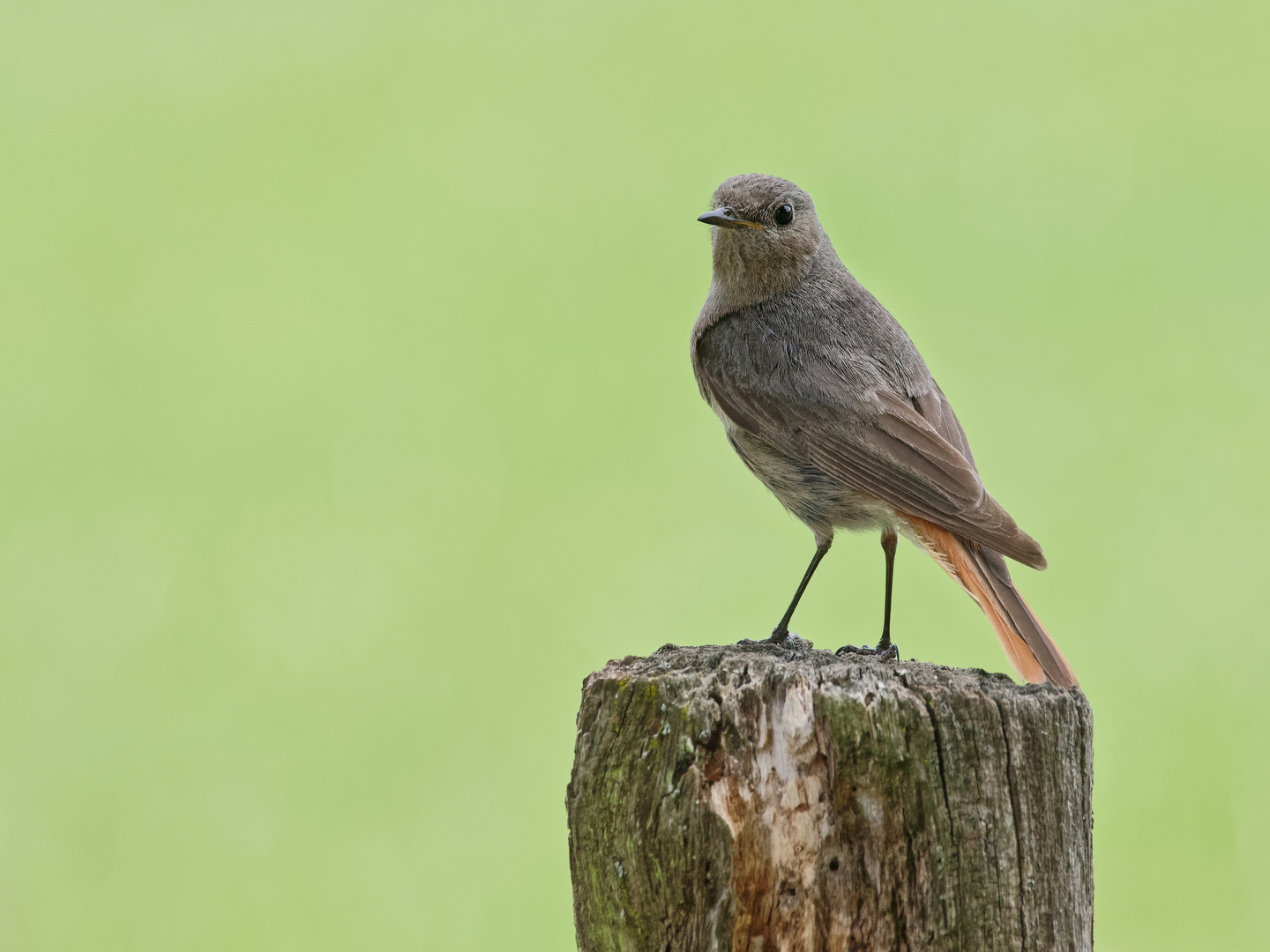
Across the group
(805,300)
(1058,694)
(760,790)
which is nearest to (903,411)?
(805,300)

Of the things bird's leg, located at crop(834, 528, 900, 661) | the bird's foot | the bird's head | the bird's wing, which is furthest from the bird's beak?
the bird's foot

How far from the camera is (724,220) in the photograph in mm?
4527

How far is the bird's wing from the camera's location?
3854 millimetres

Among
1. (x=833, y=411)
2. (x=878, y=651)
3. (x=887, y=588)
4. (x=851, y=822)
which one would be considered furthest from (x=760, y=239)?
Result: (x=851, y=822)

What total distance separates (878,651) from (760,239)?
67.8 inches

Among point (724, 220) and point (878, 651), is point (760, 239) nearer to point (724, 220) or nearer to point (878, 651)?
point (724, 220)

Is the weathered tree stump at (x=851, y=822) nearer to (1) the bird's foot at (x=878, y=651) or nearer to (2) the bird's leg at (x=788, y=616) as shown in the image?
(1) the bird's foot at (x=878, y=651)

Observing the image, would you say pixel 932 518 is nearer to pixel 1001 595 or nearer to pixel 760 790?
pixel 1001 595

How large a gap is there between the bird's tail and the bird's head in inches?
48.0

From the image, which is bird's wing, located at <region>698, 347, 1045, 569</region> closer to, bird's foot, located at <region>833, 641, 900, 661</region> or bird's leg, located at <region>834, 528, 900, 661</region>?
bird's leg, located at <region>834, 528, 900, 661</region>

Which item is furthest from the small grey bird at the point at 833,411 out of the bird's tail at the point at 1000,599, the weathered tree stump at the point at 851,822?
the weathered tree stump at the point at 851,822

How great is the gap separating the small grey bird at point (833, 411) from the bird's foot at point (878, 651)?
1cm

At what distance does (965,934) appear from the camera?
2451 mm

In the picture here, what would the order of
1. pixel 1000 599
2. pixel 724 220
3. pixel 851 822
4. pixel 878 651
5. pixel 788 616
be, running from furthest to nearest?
pixel 724 220 → pixel 788 616 → pixel 878 651 → pixel 1000 599 → pixel 851 822
